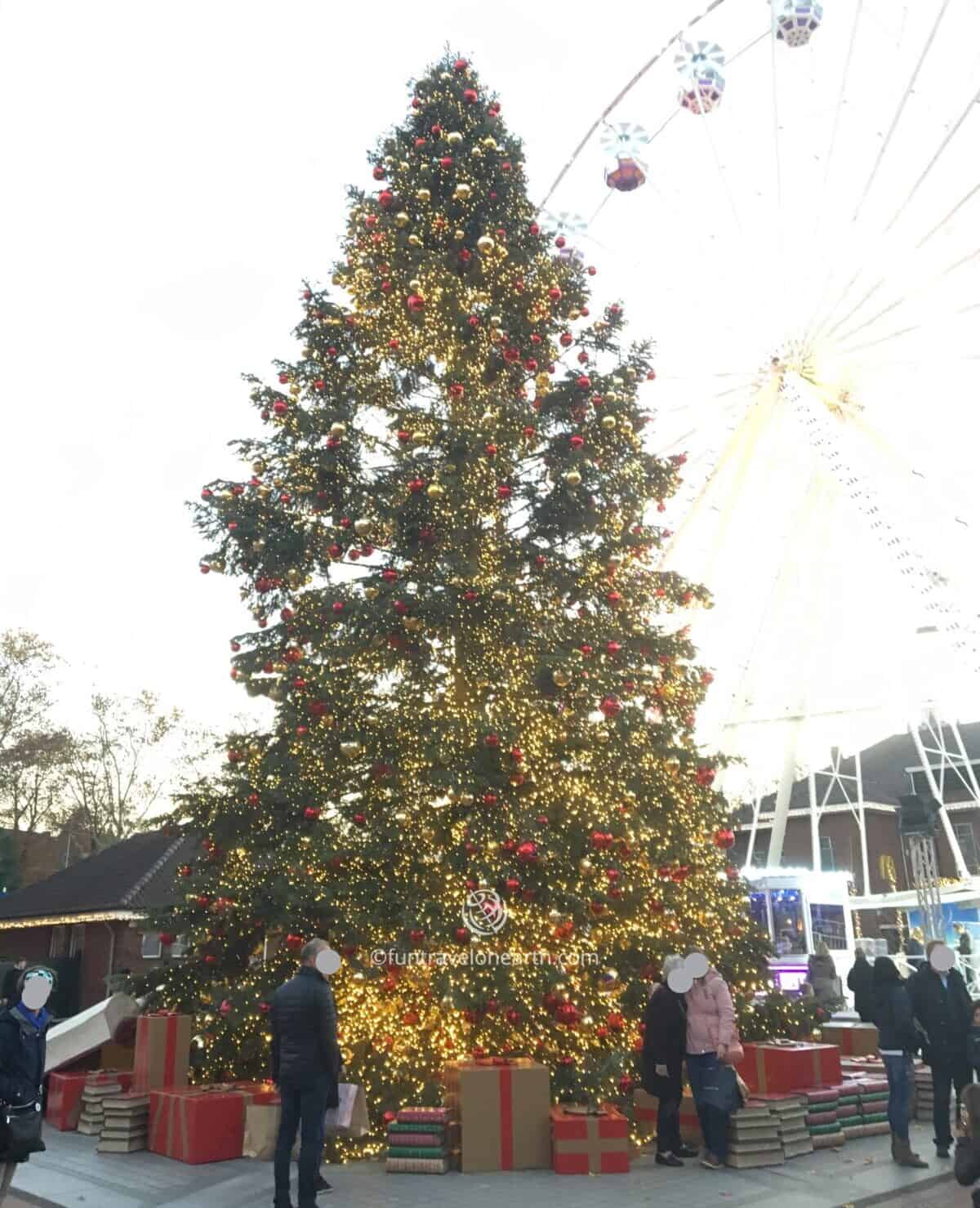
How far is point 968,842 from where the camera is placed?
145 ft

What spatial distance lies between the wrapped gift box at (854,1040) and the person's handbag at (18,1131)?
7419mm

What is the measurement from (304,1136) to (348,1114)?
0.50 metres

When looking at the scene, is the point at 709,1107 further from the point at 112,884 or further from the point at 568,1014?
the point at 112,884

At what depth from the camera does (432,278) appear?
1114 centimetres

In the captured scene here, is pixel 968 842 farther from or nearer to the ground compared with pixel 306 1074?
farther from the ground

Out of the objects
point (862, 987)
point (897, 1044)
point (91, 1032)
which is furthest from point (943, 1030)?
point (91, 1032)

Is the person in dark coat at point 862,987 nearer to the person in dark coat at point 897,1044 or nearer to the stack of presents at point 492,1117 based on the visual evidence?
the person in dark coat at point 897,1044

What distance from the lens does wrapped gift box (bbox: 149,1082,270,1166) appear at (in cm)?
758

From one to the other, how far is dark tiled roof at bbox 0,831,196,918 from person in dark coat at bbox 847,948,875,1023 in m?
18.0

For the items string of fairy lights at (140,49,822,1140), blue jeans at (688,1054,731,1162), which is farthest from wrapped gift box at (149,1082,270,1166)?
blue jeans at (688,1054,731,1162)

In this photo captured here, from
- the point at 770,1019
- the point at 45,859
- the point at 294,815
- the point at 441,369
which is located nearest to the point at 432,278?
the point at 441,369

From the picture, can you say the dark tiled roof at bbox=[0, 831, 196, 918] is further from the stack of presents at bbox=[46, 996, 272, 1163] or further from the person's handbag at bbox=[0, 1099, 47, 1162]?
Answer: the person's handbag at bbox=[0, 1099, 47, 1162]

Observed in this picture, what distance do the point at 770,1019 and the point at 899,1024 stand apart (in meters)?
1.71

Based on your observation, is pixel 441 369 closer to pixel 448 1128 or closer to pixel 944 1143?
pixel 448 1128
